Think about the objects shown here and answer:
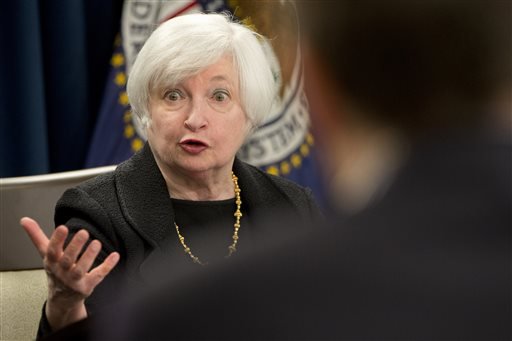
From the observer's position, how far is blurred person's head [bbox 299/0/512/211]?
58 cm

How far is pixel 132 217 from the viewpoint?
1591 mm

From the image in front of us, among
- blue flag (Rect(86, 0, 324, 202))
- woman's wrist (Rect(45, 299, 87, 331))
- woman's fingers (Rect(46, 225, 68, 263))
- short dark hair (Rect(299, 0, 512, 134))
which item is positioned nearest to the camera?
short dark hair (Rect(299, 0, 512, 134))

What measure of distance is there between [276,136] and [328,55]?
8.68 ft

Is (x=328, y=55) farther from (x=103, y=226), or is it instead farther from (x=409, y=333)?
(x=103, y=226)

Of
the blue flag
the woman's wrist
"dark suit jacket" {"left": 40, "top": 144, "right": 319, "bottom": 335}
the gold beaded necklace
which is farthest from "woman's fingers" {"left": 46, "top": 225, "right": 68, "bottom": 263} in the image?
the blue flag

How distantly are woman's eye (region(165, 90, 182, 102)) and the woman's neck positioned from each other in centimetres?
13

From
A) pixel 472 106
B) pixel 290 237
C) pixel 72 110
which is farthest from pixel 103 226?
pixel 72 110

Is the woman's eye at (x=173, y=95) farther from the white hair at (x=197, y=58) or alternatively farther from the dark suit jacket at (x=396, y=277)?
the dark suit jacket at (x=396, y=277)

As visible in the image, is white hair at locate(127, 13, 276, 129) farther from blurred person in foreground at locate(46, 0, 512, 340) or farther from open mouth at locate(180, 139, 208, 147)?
blurred person in foreground at locate(46, 0, 512, 340)

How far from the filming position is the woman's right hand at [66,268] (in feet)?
3.78

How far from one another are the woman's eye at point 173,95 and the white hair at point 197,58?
0.02m

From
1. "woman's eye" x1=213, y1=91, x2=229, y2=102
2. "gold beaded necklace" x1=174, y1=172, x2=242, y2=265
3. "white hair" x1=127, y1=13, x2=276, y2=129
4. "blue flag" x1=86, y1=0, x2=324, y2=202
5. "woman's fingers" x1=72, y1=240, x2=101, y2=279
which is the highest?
"white hair" x1=127, y1=13, x2=276, y2=129

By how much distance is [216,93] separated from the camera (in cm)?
166

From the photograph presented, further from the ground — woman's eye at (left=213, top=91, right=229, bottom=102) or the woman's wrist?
woman's eye at (left=213, top=91, right=229, bottom=102)
